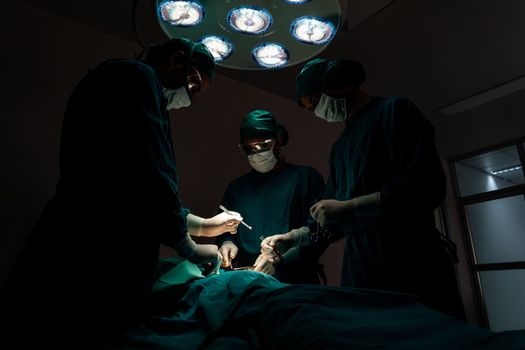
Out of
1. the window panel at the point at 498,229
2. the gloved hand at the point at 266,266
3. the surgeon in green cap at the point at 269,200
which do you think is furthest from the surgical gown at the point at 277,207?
the window panel at the point at 498,229

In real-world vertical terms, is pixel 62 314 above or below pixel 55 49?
below

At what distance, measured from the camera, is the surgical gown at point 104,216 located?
1043mm

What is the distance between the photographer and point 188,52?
5.43ft

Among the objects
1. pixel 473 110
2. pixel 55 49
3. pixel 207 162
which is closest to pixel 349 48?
pixel 207 162

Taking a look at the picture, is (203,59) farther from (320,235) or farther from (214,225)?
(320,235)

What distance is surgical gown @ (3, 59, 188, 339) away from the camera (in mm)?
1043

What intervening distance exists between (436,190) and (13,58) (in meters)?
2.36

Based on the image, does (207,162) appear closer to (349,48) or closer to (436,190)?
(349,48)

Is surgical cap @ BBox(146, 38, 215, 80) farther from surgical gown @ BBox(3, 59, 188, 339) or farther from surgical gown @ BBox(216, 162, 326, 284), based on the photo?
surgical gown @ BBox(216, 162, 326, 284)

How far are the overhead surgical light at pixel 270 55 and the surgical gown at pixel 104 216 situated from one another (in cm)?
66

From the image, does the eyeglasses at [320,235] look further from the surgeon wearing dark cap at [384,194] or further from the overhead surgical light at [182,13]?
the overhead surgical light at [182,13]

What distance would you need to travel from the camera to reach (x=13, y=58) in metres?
2.27

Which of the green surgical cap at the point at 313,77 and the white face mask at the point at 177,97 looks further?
the green surgical cap at the point at 313,77

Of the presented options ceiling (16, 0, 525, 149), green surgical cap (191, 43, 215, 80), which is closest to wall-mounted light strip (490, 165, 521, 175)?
ceiling (16, 0, 525, 149)
